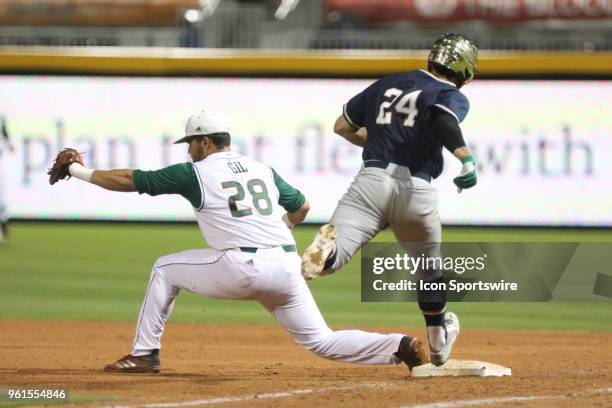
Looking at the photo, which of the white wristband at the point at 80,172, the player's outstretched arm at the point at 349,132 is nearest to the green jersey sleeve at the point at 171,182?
the white wristband at the point at 80,172

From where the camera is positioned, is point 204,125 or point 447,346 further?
point 447,346

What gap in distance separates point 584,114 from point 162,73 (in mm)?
6115

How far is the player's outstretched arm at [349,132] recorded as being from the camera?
21.7ft

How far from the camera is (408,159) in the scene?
6.28 meters

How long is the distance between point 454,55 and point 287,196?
1.23 meters

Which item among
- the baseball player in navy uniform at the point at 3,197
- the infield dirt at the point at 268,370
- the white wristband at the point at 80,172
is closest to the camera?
the infield dirt at the point at 268,370

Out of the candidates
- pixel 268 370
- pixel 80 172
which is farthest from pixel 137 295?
pixel 80 172

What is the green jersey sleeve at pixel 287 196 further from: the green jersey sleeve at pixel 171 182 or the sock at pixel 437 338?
the sock at pixel 437 338

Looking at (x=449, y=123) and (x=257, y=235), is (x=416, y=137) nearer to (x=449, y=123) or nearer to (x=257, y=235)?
(x=449, y=123)

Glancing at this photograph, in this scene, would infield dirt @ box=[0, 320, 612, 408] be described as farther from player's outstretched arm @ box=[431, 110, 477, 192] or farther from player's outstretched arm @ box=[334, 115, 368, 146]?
player's outstretched arm @ box=[334, 115, 368, 146]

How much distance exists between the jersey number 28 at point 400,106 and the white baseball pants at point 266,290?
0.91 meters

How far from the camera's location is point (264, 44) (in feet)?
55.2

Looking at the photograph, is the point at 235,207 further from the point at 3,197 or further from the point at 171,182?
the point at 3,197

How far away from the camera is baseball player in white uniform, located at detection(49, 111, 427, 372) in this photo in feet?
20.1
